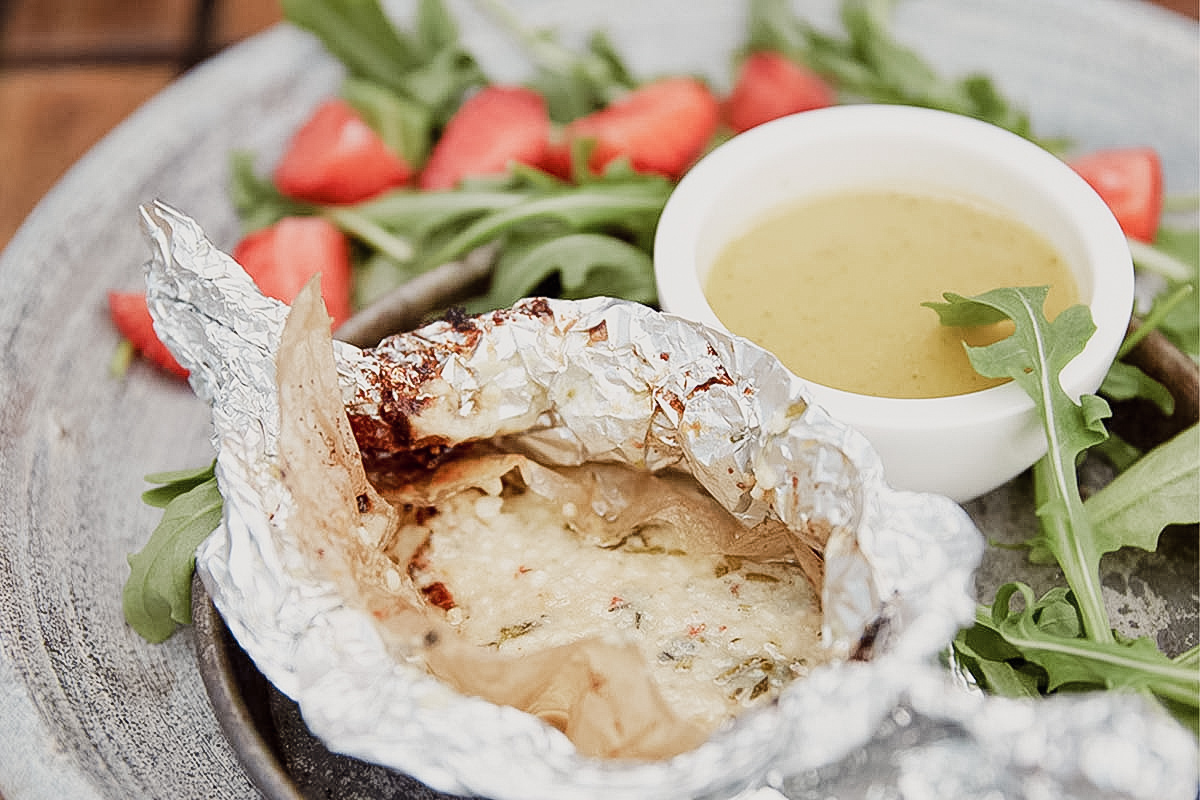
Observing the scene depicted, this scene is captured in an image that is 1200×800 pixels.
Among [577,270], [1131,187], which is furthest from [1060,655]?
[1131,187]

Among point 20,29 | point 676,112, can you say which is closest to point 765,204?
point 676,112

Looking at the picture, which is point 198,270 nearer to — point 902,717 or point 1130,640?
point 902,717

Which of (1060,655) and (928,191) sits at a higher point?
(928,191)

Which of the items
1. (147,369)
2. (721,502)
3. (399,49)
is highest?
(399,49)

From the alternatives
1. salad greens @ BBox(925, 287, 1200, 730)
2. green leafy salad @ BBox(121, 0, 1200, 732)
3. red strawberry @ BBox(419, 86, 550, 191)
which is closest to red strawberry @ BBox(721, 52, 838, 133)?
green leafy salad @ BBox(121, 0, 1200, 732)

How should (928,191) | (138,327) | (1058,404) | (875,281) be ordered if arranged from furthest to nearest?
(138,327) → (928,191) → (875,281) → (1058,404)

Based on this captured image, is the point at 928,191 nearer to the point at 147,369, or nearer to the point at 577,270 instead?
the point at 577,270

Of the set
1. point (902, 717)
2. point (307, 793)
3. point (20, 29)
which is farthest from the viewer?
point (20, 29)
